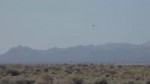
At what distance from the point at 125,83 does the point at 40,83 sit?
6.46 metres

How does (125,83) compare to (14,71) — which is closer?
(125,83)

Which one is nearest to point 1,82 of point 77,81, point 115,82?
point 77,81

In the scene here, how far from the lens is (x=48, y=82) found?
109 ft

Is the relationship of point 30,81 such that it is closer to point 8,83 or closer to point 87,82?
point 8,83

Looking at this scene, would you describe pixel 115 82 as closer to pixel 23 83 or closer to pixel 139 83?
pixel 139 83

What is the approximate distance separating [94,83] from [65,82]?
2.87 m

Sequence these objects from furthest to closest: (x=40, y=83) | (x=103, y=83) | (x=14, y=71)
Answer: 1. (x=14, y=71)
2. (x=103, y=83)
3. (x=40, y=83)

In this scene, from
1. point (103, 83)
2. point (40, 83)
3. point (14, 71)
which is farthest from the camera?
point (14, 71)

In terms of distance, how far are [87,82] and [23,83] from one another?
193 inches

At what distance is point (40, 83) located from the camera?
32.5 meters

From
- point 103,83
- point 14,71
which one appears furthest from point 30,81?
point 14,71

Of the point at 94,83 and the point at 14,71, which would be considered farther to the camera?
the point at 14,71

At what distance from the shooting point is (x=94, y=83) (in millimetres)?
34438

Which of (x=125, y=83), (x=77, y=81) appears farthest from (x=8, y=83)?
(x=125, y=83)
